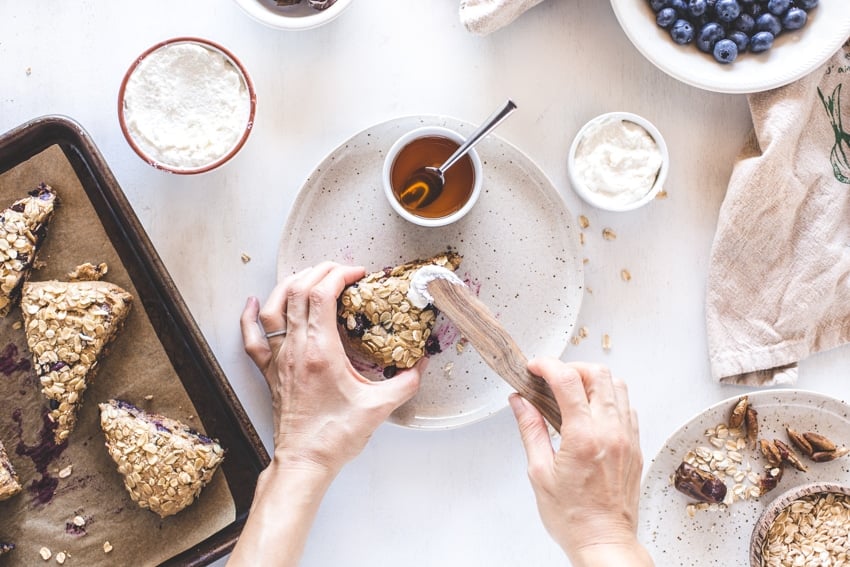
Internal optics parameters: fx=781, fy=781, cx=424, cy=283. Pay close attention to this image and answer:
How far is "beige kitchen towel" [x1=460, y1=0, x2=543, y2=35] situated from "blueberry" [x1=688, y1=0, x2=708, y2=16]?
1.24 feet

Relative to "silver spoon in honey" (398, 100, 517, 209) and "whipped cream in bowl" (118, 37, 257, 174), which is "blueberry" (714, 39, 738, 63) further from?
"whipped cream in bowl" (118, 37, 257, 174)

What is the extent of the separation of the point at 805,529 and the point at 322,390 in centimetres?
126

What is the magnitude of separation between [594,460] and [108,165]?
54.5 inches

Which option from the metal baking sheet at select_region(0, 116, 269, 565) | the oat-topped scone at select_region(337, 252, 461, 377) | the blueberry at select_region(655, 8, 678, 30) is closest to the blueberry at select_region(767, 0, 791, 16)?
the blueberry at select_region(655, 8, 678, 30)

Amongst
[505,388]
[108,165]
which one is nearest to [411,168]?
[505,388]

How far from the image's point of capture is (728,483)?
2.06 meters

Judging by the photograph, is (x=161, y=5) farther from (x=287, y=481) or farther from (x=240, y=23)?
(x=287, y=481)

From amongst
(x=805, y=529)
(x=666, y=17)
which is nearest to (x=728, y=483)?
(x=805, y=529)

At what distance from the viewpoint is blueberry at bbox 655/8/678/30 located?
1935 millimetres

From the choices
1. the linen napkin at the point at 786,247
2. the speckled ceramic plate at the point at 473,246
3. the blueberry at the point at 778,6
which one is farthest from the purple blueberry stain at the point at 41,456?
the blueberry at the point at 778,6

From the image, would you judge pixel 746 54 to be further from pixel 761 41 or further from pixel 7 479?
pixel 7 479

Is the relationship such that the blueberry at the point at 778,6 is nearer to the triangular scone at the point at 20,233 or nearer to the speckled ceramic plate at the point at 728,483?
the speckled ceramic plate at the point at 728,483

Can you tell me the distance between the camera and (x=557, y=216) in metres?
2.03

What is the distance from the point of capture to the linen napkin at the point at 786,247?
2045 millimetres
